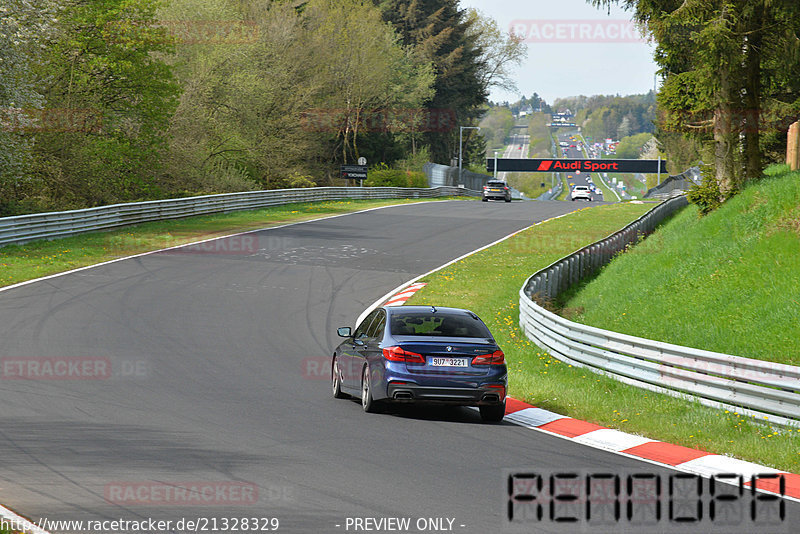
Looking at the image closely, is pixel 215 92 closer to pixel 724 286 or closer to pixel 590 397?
pixel 724 286

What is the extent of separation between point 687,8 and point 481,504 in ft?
72.4

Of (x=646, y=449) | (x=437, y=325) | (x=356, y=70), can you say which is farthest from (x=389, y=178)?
(x=646, y=449)

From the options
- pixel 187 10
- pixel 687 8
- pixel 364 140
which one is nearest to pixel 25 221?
pixel 687 8

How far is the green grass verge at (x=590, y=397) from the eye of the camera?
34.5 ft

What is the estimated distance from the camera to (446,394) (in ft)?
38.4

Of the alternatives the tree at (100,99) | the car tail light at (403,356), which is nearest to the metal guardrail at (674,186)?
the tree at (100,99)

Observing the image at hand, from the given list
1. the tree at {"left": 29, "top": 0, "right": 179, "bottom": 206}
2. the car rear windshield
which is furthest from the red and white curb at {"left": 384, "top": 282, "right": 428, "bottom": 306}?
the tree at {"left": 29, "top": 0, "right": 179, "bottom": 206}

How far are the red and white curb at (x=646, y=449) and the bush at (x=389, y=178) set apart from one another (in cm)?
6171

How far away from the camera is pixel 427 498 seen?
784cm

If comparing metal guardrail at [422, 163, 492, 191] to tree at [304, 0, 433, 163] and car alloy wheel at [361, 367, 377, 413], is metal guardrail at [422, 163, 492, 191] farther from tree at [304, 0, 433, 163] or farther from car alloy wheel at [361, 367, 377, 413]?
car alloy wheel at [361, 367, 377, 413]

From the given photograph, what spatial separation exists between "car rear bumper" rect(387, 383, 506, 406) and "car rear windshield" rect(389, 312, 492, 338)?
840 mm

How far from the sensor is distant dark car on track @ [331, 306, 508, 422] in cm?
1168

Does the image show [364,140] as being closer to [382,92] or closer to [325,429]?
[382,92]

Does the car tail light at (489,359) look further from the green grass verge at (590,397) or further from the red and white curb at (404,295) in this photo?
the red and white curb at (404,295)
